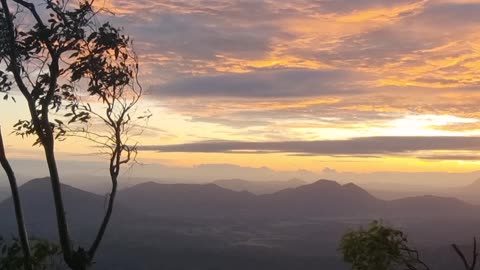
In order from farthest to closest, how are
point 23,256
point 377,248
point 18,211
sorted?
point 23,256
point 18,211
point 377,248

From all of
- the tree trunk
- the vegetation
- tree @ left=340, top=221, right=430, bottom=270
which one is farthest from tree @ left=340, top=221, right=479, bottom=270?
the tree trunk

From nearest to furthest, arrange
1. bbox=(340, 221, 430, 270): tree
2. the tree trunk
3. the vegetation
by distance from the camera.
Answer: bbox=(340, 221, 430, 270): tree, the tree trunk, the vegetation

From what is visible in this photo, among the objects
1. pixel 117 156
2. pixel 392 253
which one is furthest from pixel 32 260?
pixel 392 253

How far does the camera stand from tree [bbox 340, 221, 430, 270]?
14367 mm

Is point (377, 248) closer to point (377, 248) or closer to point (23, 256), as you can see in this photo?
point (377, 248)

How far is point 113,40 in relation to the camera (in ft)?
51.5

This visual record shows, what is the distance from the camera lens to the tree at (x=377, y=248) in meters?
14.4

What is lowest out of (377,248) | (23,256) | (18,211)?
(23,256)

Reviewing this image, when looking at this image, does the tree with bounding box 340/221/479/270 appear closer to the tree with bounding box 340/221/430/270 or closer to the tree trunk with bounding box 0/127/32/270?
the tree with bounding box 340/221/430/270

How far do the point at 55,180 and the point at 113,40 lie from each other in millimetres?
4000

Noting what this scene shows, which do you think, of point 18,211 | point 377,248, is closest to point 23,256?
point 18,211

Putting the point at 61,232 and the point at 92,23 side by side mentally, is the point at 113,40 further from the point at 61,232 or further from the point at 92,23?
the point at 61,232

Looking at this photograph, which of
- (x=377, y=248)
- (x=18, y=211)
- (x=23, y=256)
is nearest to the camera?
(x=377, y=248)

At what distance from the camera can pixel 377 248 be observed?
47.8 feet
